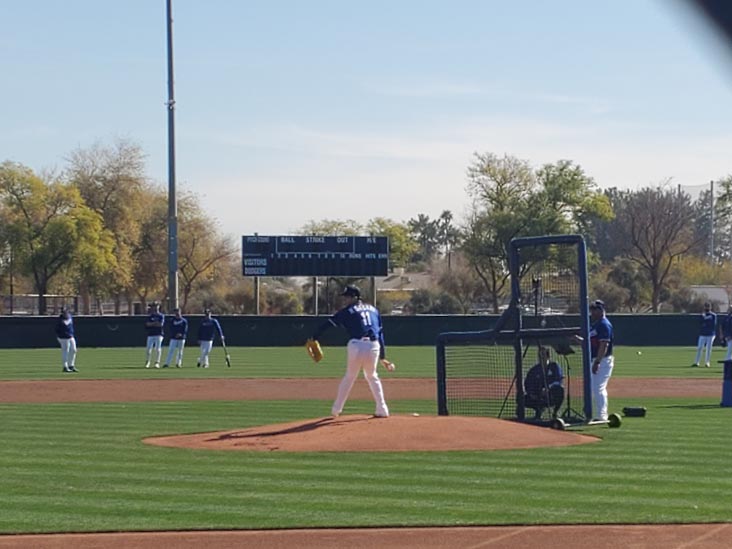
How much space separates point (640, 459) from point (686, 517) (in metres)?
3.47

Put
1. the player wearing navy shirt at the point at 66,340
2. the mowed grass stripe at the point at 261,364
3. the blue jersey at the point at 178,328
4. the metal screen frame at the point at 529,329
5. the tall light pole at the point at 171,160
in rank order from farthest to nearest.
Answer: the tall light pole at the point at 171,160, the blue jersey at the point at 178,328, the player wearing navy shirt at the point at 66,340, the mowed grass stripe at the point at 261,364, the metal screen frame at the point at 529,329

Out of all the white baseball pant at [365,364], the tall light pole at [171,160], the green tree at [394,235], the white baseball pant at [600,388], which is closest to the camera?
the white baseball pant at [365,364]

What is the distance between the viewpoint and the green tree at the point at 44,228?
6644 cm

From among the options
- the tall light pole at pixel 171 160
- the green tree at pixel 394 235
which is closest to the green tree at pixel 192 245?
the green tree at pixel 394 235

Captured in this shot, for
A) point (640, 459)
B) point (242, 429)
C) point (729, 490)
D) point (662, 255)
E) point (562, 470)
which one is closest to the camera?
point (729, 490)

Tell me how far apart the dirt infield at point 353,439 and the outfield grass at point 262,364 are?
2.60 meters

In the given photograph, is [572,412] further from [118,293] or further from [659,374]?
[118,293]

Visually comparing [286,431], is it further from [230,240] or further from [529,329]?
[230,240]

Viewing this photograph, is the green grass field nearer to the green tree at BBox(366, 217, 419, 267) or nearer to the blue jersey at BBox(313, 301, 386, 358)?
the blue jersey at BBox(313, 301, 386, 358)

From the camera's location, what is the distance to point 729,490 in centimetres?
1075

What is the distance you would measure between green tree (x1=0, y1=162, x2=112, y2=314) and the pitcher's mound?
53365 mm

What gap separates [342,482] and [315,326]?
39434 mm

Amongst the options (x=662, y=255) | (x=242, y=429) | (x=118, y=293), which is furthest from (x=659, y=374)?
(x=118, y=293)

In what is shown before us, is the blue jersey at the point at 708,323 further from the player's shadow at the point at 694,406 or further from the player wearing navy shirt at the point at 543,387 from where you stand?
the player wearing navy shirt at the point at 543,387
